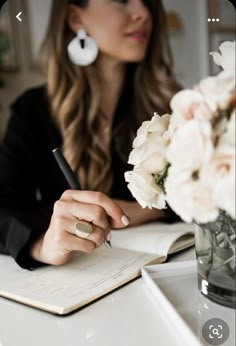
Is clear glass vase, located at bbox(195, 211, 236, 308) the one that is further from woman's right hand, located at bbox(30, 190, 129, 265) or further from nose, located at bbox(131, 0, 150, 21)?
nose, located at bbox(131, 0, 150, 21)

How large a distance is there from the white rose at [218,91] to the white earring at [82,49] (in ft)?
2.05

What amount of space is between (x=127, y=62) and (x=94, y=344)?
777 mm

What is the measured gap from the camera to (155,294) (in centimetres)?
38

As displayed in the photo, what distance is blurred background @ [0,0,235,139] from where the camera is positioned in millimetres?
1343

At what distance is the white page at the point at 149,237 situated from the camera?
49cm

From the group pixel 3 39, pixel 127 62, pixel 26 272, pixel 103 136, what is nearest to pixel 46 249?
pixel 26 272

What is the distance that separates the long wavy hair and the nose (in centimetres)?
3

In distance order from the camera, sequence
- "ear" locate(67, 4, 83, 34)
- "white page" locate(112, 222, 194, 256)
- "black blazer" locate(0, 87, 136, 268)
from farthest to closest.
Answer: "ear" locate(67, 4, 83, 34) → "black blazer" locate(0, 87, 136, 268) → "white page" locate(112, 222, 194, 256)

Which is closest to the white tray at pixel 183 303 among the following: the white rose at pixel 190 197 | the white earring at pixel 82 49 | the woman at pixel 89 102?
the white rose at pixel 190 197

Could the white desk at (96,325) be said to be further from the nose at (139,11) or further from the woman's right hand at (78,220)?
the nose at (139,11)

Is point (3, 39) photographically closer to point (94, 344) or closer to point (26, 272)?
point (26, 272)

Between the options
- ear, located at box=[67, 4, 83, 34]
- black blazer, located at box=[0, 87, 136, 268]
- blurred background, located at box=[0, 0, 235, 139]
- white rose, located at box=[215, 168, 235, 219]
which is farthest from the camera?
blurred background, located at box=[0, 0, 235, 139]

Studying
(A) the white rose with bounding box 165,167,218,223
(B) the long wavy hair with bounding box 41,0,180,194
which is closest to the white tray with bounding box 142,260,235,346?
(A) the white rose with bounding box 165,167,218,223

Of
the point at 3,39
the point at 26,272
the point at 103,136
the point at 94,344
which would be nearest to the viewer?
the point at 94,344
